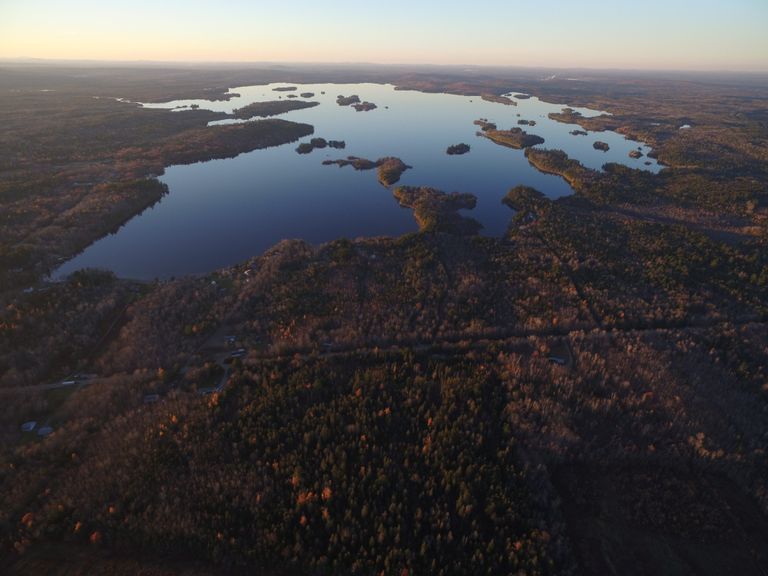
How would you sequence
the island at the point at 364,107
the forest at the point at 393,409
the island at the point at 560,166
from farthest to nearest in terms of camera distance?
1. the island at the point at 364,107
2. the island at the point at 560,166
3. the forest at the point at 393,409

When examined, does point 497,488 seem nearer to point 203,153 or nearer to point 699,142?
point 203,153

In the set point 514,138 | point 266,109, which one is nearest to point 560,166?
point 514,138

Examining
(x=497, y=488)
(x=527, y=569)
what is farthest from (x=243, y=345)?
(x=527, y=569)

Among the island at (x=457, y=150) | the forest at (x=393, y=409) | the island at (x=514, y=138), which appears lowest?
the forest at (x=393, y=409)

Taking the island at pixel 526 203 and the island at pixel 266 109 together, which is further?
the island at pixel 266 109

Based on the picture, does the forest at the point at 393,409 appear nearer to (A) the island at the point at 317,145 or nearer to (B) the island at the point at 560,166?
(B) the island at the point at 560,166

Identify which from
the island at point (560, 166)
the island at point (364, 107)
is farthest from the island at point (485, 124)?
the island at point (364, 107)
